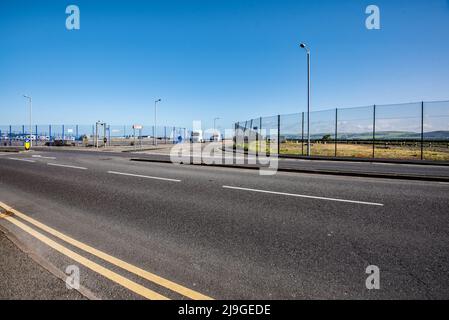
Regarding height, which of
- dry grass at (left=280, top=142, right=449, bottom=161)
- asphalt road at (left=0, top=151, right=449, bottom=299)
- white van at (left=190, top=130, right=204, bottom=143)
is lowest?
asphalt road at (left=0, top=151, right=449, bottom=299)

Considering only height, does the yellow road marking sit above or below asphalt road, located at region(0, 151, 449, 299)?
below

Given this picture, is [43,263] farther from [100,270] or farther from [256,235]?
[256,235]

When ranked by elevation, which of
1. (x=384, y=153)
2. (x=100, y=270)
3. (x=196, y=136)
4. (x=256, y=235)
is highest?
(x=196, y=136)

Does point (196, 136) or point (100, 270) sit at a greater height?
point (196, 136)

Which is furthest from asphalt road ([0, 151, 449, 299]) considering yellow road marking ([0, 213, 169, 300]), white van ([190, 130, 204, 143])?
white van ([190, 130, 204, 143])

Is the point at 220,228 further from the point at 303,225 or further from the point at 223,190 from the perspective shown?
the point at 223,190

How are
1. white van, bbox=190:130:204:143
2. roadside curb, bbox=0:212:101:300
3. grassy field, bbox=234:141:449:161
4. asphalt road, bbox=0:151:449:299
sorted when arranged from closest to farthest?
roadside curb, bbox=0:212:101:300 → asphalt road, bbox=0:151:449:299 → grassy field, bbox=234:141:449:161 → white van, bbox=190:130:204:143

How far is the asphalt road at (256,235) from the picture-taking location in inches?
105

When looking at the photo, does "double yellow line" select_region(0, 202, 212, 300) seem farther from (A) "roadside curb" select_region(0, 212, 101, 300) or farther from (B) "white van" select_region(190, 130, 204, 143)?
(B) "white van" select_region(190, 130, 204, 143)

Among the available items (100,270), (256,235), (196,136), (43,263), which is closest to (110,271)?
(100,270)

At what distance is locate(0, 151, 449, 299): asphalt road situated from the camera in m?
2.66

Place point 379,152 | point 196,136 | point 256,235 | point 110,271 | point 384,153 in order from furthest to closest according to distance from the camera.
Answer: point 196,136 → point 379,152 → point 384,153 → point 256,235 → point 110,271

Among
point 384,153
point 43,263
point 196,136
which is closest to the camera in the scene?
point 43,263

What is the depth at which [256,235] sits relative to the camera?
→ 12.9 feet
